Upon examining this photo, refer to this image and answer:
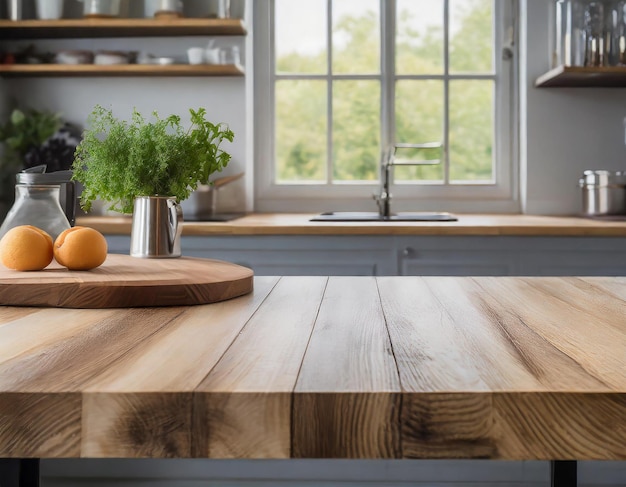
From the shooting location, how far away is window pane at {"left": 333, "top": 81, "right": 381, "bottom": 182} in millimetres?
3693

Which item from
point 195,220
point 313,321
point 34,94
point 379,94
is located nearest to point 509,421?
point 313,321

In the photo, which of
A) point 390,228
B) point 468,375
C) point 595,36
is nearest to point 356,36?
point 595,36

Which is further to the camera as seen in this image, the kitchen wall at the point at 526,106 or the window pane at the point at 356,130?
the window pane at the point at 356,130

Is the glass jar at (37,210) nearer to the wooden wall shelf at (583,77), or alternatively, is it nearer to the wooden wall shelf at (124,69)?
the wooden wall shelf at (124,69)

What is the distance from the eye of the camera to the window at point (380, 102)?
3648mm

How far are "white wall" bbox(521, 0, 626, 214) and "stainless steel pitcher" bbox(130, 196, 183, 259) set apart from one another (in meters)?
2.20

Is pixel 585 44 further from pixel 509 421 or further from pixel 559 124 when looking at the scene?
pixel 509 421

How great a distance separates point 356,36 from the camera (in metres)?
3.68

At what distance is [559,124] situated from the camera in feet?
11.5

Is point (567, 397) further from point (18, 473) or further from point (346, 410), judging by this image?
point (18, 473)

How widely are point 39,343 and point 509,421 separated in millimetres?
582

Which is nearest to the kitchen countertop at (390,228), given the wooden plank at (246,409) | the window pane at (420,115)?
the window pane at (420,115)

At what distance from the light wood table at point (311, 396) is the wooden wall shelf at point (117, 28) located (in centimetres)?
247

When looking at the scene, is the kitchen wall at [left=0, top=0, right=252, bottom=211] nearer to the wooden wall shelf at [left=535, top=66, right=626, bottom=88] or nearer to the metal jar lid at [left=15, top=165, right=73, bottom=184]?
the wooden wall shelf at [left=535, top=66, right=626, bottom=88]
